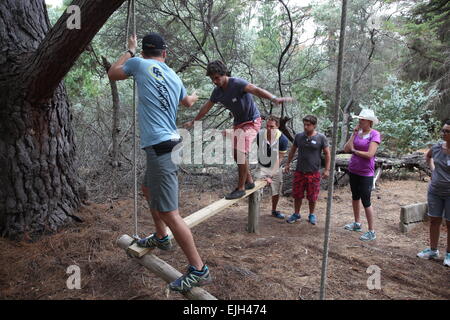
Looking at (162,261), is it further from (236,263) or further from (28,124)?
(28,124)

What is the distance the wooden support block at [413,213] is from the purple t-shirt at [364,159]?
3.52 feet

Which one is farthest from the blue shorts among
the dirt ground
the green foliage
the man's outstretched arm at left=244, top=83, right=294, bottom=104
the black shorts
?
the green foliage

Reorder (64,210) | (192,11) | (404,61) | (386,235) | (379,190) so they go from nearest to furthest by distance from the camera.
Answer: (64,210), (386,235), (192,11), (379,190), (404,61)

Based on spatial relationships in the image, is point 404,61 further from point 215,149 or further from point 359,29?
point 215,149

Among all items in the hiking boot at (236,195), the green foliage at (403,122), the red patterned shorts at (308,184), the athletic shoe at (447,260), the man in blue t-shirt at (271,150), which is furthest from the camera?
the green foliage at (403,122)

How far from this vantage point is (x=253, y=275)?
2.92m

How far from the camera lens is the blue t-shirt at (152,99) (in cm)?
229

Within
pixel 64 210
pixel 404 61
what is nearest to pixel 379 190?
pixel 64 210

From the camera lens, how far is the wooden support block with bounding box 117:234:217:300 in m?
2.26

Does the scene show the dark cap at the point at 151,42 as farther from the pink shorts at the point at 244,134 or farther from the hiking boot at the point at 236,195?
the hiking boot at the point at 236,195

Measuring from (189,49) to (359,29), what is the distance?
6737 mm

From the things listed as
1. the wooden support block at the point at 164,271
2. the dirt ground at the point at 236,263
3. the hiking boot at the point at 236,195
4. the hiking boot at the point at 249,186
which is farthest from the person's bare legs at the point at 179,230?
the hiking boot at the point at 249,186

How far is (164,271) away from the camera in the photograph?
2535 mm

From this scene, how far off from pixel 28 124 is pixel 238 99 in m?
2.24
